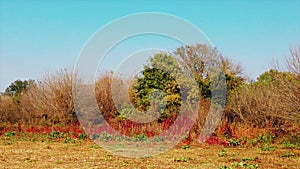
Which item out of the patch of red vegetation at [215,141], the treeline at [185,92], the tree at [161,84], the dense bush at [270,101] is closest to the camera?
the dense bush at [270,101]

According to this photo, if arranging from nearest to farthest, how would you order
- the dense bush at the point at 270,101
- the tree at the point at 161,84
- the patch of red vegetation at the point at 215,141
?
the dense bush at the point at 270,101 < the patch of red vegetation at the point at 215,141 < the tree at the point at 161,84

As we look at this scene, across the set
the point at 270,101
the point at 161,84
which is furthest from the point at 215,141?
the point at 161,84

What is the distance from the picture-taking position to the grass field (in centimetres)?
902

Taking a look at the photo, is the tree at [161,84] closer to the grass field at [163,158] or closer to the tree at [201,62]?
the tree at [201,62]

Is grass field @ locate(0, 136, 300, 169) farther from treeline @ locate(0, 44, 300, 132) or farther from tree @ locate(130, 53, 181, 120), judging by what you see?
tree @ locate(130, 53, 181, 120)

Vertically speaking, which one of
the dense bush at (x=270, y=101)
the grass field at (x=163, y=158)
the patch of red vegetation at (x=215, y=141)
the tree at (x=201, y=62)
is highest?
the tree at (x=201, y=62)

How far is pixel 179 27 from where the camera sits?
1036cm

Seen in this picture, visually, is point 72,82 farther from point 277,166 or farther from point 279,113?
point 277,166

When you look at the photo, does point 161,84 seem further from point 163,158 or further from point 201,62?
point 163,158

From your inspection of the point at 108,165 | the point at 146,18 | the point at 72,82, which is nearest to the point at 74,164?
the point at 108,165

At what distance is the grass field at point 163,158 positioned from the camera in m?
9.02

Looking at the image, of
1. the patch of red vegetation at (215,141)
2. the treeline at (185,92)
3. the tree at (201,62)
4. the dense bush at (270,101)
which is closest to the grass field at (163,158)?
the patch of red vegetation at (215,141)

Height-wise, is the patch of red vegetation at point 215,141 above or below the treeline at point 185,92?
below

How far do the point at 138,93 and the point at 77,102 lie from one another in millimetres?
4761
